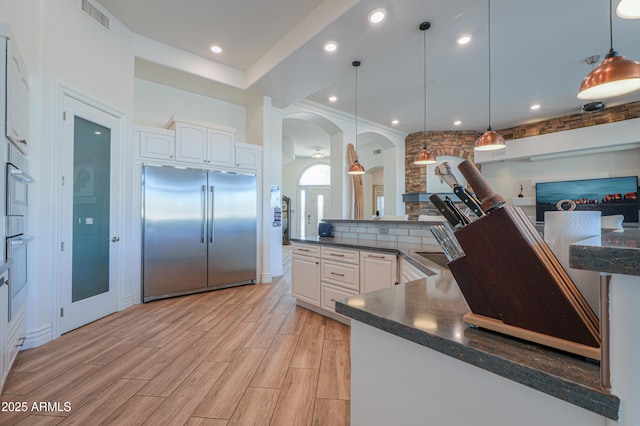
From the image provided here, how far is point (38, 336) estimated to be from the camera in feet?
7.92

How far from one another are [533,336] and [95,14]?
4.44 metres

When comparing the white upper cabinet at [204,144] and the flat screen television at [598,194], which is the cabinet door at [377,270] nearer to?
the white upper cabinet at [204,144]

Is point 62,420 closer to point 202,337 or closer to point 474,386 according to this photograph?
point 202,337

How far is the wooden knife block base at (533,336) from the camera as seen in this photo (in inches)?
20.6

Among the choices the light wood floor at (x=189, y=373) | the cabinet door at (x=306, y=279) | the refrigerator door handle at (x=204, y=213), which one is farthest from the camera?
the refrigerator door handle at (x=204, y=213)

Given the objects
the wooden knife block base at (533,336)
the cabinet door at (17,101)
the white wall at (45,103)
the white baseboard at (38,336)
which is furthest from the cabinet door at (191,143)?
the wooden knife block base at (533,336)

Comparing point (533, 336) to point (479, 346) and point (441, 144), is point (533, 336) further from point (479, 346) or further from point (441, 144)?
point (441, 144)

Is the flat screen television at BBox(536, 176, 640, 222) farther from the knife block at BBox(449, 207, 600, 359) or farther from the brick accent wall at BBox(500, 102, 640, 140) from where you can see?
the knife block at BBox(449, 207, 600, 359)

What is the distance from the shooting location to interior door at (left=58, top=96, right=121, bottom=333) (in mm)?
2691

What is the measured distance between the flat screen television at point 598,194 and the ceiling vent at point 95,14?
7.60 metres

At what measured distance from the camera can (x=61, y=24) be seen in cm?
267

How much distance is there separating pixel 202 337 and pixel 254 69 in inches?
143

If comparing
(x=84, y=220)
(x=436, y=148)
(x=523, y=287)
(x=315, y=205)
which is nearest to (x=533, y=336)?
(x=523, y=287)

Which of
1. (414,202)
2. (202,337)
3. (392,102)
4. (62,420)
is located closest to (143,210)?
(202,337)
